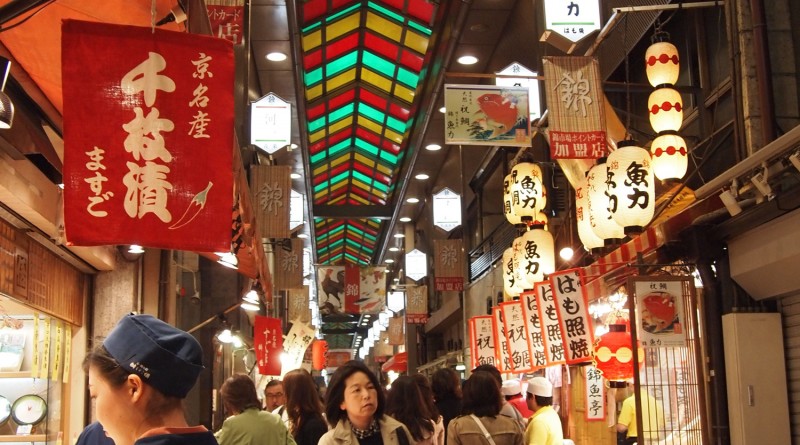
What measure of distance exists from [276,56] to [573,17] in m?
8.47

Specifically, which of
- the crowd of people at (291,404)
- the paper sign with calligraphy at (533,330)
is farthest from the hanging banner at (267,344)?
the crowd of people at (291,404)

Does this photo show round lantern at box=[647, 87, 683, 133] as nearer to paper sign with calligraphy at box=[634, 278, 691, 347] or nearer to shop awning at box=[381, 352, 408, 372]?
paper sign with calligraphy at box=[634, 278, 691, 347]

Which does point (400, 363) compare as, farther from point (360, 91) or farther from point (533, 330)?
point (533, 330)

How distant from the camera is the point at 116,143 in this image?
4848mm

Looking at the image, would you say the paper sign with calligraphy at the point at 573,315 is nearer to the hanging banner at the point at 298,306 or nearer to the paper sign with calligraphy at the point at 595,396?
the paper sign with calligraphy at the point at 595,396

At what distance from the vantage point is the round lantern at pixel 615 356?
1041 centimetres

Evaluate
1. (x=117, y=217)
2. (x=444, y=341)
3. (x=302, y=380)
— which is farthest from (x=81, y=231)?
(x=444, y=341)

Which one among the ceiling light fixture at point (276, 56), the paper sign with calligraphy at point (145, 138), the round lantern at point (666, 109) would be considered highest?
the ceiling light fixture at point (276, 56)

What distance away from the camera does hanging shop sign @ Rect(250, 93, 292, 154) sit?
1599 cm

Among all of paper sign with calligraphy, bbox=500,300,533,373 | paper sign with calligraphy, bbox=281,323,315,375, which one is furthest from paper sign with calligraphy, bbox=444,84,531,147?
paper sign with calligraphy, bbox=281,323,315,375

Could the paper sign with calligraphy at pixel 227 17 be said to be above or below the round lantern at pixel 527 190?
above

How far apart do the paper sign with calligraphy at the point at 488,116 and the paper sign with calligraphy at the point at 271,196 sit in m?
5.41

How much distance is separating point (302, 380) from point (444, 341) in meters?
26.9

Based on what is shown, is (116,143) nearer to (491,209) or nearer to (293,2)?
(293,2)
